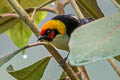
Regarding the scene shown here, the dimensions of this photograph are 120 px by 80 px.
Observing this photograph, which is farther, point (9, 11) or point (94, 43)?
point (9, 11)

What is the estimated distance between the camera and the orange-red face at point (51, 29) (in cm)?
93

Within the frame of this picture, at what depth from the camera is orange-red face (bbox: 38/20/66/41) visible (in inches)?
36.5

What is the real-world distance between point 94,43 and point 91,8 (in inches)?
19.4

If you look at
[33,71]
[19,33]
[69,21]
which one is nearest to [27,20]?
[33,71]

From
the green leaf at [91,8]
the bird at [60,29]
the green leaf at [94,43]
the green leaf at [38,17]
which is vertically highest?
the green leaf at [94,43]

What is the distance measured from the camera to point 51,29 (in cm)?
98

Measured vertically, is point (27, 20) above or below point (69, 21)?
above

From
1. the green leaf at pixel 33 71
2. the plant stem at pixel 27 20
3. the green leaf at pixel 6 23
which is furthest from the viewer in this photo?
the green leaf at pixel 6 23

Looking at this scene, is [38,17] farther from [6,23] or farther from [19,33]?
[6,23]

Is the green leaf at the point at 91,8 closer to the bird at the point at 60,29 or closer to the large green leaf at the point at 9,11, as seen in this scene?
the bird at the point at 60,29

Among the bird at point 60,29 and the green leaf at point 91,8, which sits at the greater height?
the green leaf at point 91,8

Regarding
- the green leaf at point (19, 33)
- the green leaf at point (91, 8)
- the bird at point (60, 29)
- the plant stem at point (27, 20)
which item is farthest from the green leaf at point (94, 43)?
the green leaf at point (19, 33)

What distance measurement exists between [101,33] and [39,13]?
81cm

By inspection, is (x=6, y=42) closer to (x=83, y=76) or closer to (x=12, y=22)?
(x=12, y=22)
